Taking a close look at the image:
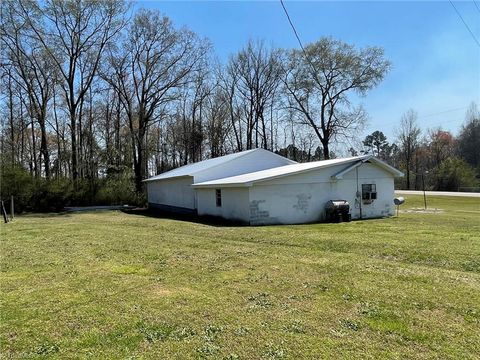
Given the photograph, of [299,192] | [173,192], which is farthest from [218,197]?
[173,192]

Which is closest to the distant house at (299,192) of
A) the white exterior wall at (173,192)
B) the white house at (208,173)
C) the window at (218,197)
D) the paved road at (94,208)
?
the window at (218,197)

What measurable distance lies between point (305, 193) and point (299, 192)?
30 cm

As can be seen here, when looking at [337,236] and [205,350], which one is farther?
[337,236]

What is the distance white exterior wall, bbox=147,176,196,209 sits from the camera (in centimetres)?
2278

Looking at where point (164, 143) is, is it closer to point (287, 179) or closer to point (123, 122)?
point (123, 122)

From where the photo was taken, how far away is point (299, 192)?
16750mm

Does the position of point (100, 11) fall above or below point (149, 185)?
above

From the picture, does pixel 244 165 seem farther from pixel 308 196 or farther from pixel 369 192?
pixel 369 192

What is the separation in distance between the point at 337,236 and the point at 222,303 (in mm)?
6532

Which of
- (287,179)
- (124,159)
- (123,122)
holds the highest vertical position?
(123,122)

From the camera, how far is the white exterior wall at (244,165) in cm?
2207

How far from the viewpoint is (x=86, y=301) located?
497cm

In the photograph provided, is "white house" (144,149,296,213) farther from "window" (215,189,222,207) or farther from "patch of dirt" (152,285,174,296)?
"patch of dirt" (152,285,174,296)

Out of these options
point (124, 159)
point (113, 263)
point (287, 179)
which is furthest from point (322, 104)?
point (113, 263)
